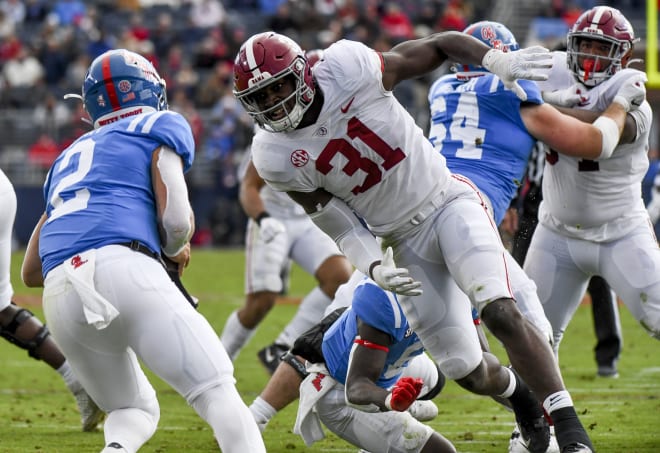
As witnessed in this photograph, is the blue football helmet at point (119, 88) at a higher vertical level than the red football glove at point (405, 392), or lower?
higher

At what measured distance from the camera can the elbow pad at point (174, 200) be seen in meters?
4.01

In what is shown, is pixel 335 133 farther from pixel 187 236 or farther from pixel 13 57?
pixel 13 57

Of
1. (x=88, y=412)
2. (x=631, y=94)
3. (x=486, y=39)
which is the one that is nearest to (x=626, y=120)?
(x=631, y=94)

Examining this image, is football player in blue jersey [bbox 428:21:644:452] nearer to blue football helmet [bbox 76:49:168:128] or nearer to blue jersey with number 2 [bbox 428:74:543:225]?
blue jersey with number 2 [bbox 428:74:543:225]

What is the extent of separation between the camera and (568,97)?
5.61 m

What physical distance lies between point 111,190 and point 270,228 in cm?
349

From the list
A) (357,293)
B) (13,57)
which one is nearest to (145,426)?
(357,293)

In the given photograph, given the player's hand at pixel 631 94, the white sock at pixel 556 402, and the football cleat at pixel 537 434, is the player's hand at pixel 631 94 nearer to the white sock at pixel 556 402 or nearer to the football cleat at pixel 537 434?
the football cleat at pixel 537 434

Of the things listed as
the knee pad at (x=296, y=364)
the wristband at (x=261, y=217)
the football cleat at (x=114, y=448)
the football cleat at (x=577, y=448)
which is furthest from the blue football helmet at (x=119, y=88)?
the wristband at (x=261, y=217)

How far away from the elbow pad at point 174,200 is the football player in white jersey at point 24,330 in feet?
6.85

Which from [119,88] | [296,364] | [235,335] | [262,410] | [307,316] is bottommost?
[235,335]

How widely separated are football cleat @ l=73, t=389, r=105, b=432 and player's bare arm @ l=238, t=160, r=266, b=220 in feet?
6.64

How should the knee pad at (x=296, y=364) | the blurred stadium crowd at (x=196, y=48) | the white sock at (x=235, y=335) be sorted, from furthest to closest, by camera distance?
the blurred stadium crowd at (x=196, y=48), the white sock at (x=235, y=335), the knee pad at (x=296, y=364)

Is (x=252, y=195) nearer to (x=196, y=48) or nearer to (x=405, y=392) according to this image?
(x=405, y=392)
